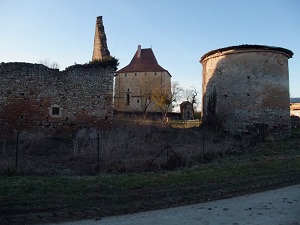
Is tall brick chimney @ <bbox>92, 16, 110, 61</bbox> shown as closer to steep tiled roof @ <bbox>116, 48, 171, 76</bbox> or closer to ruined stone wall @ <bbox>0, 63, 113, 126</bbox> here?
ruined stone wall @ <bbox>0, 63, 113, 126</bbox>

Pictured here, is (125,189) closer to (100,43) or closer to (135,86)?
(100,43)

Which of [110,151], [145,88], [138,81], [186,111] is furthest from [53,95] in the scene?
[138,81]

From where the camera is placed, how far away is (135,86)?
1836 inches

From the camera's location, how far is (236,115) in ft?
58.4

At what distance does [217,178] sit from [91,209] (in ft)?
13.6

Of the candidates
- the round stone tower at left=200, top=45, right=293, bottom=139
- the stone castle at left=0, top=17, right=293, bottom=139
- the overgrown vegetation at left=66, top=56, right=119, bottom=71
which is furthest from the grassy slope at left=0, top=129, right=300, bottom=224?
the overgrown vegetation at left=66, top=56, right=119, bottom=71

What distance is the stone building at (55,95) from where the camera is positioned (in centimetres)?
1499

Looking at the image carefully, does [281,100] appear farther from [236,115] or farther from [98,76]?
[98,76]

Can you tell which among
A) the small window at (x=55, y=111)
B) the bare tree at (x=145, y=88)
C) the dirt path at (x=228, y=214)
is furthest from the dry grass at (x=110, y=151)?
the bare tree at (x=145, y=88)

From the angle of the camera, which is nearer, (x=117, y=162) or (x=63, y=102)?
(x=117, y=162)

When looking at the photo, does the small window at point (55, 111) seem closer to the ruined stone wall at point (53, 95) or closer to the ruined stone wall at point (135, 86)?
the ruined stone wall at point (53, 95)

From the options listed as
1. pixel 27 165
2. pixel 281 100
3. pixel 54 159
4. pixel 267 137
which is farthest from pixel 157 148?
pixel 281 100

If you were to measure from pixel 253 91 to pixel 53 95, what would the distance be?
1176 centimetres

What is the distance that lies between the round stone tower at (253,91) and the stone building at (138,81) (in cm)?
2669
